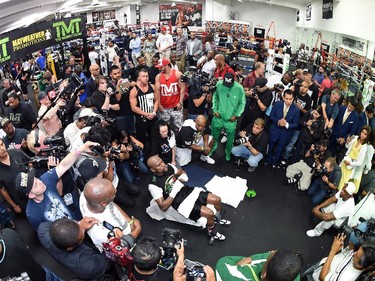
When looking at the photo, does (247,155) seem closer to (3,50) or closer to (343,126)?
(343,126)

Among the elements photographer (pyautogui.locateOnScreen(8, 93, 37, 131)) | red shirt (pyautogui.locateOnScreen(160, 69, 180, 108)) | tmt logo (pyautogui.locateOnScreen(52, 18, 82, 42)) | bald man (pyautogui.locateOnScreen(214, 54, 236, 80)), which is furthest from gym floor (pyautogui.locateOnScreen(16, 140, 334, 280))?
tmt logo (pyautogui.locateOnScreen(52, 18, 82, 42))

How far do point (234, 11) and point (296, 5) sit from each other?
17.3ft

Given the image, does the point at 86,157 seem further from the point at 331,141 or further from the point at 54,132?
the point at 331,141

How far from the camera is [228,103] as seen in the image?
4.39 metres

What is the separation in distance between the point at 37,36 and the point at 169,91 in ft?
12.0

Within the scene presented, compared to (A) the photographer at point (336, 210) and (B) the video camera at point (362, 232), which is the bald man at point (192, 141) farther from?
(B) the video camera at point (362, 232)

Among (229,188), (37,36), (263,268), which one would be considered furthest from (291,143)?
(37,36)

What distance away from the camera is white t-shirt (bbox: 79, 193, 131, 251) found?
224cm

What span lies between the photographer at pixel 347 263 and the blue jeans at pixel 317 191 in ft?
4.87

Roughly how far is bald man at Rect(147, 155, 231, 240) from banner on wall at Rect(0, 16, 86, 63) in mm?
4233

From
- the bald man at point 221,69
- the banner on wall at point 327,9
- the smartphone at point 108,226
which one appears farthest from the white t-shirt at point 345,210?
the banner on wall at point 327,9

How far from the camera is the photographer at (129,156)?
3.79 m

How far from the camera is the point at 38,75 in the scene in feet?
25.1

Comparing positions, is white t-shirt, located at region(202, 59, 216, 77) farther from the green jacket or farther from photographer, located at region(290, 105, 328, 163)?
photographer, located at region(290, 105, 328, 163)
